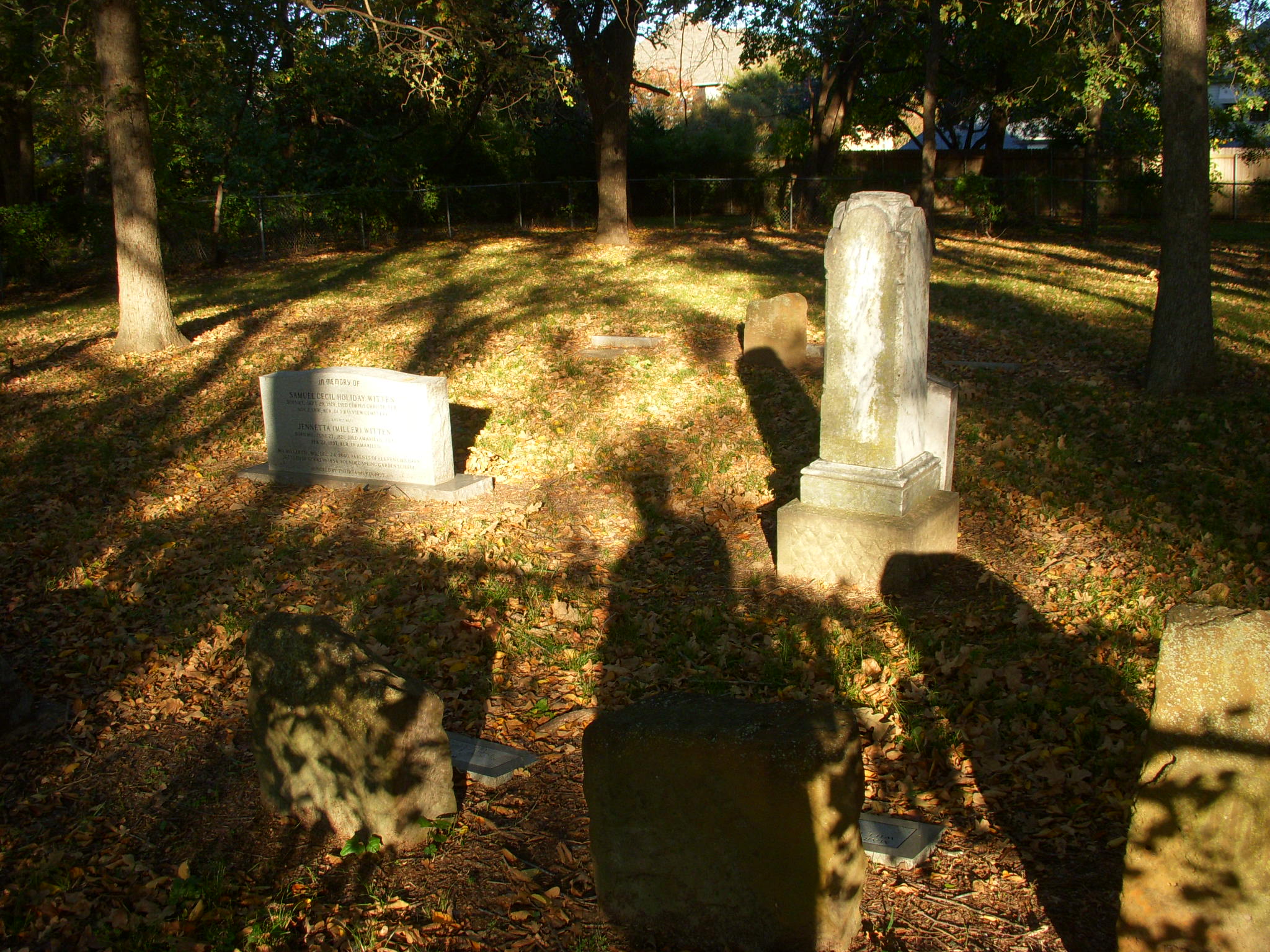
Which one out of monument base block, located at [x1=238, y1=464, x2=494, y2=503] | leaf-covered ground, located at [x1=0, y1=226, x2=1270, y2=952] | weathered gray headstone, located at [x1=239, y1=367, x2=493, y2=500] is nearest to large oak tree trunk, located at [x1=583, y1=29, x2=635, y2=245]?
leaf-covered ground, located at [x1=0, y1=226, x2=1270, y2=952]

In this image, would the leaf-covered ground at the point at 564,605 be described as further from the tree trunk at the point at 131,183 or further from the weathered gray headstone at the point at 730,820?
the tree trunk at the point at 131,183

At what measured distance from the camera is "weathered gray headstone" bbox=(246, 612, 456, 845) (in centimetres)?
414

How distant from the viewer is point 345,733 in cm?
418

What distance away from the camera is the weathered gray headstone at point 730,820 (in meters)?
3.15

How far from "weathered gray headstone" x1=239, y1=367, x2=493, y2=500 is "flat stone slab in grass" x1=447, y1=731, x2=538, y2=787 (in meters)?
3.94

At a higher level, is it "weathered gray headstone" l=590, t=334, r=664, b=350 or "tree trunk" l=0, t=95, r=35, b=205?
"tree trunk" l=0, t=95, r=35, b=205

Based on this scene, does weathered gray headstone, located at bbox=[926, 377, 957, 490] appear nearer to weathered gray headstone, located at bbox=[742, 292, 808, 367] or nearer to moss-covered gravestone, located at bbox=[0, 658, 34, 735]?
weathered gray headstone, located at bbox=[742, 292, 808, 367]

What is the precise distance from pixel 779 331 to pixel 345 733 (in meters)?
9.03

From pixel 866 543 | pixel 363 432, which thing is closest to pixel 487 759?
pixel 866 543

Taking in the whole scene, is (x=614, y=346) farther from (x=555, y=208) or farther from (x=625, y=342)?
(x=555, y=208)

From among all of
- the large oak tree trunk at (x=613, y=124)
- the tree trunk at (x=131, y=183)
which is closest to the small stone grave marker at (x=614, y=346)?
the tree trunk at (x=131, y=183)

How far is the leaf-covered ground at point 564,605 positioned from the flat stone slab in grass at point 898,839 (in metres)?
0.11

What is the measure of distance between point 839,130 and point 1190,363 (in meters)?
21.1

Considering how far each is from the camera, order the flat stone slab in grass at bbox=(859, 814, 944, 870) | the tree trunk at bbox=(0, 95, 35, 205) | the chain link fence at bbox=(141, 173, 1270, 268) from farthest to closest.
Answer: the chain link fence at bbox=(141, 173, 1270, 268) < the tree trunk at bbox=(0, 95, 35, 205) < the flat stone slab in grass at bbox=(859, 814, 944, 870)
